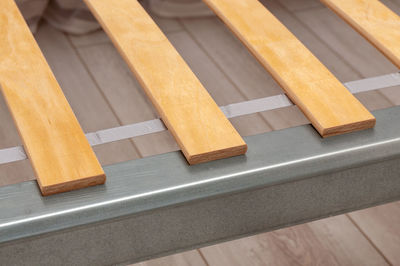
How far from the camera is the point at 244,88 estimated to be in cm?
189

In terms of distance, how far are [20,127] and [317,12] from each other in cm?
171

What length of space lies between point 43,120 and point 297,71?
340 mm

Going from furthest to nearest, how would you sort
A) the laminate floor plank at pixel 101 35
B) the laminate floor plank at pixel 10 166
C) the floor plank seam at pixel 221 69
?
the laminate floor plank at pixel 101 35 → the floor plank seam at pixel 221 69 → the laminate floor plank at pixel 10 166

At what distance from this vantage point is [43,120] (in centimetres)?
77

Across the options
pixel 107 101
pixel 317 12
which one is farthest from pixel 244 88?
pixel 317 12

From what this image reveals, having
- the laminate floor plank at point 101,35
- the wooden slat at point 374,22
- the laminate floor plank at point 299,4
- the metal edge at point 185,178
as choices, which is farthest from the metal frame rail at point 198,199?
the laminate floor plank at point 299,4

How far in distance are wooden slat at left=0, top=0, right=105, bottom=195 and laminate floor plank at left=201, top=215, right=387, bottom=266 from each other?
25.6 inches

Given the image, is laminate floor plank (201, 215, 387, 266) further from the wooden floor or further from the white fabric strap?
the white fabric strap

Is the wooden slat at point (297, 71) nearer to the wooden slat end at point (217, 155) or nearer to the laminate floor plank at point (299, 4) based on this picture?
the wooden slat end at point (217, 155)

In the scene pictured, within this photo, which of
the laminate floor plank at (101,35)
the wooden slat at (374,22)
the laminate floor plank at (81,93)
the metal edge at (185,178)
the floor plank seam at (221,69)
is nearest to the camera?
the metal edge at (185,178)

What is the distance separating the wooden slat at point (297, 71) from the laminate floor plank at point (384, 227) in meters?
0.64

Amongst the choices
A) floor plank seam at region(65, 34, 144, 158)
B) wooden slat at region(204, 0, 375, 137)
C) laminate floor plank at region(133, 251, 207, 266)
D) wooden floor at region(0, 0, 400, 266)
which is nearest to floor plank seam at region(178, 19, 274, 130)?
wooden floor at region(0, 0, 400, 266)

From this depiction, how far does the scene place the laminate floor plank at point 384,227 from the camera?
1408 millimetres

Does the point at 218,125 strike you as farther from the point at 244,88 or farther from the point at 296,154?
the point at 244,88
